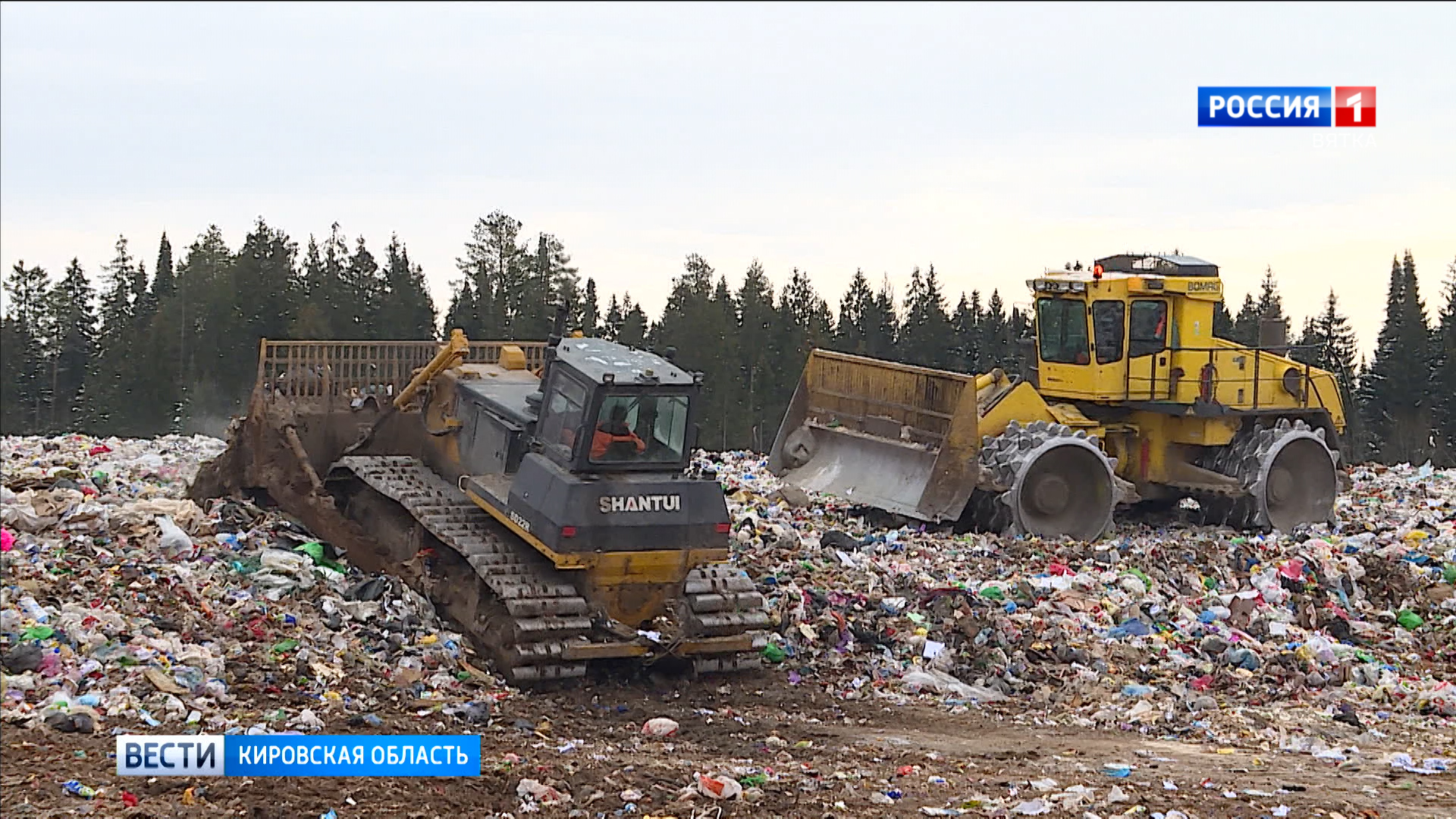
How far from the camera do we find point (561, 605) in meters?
8.07

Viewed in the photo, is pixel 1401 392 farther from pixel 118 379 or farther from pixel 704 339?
pixel 118 379

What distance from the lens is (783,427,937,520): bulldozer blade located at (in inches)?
484

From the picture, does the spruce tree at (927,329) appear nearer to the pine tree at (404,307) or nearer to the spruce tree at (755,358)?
the spruce tree at (755,358)

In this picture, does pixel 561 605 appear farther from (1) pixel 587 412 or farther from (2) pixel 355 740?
(2) pixel 355 740

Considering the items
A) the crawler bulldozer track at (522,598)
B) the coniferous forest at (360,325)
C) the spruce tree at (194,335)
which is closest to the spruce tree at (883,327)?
the coniferous forest at (360,325)

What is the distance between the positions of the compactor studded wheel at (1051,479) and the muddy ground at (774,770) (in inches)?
151

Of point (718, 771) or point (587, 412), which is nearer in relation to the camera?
point (718, 771)

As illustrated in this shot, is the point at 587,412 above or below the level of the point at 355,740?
above

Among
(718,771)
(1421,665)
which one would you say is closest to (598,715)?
(718,771)

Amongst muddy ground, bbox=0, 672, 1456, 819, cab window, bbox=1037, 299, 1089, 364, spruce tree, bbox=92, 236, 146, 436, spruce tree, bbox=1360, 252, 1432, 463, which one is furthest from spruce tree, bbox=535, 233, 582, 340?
muddy ground, bbox=0, 672, 1456, 819

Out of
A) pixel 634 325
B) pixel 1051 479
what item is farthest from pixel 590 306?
pixel 1051 479

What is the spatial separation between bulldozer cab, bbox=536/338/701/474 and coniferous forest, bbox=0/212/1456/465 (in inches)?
712

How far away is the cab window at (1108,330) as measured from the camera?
13016mm

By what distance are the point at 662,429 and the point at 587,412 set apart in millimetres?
467
